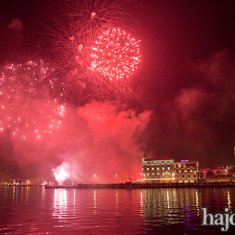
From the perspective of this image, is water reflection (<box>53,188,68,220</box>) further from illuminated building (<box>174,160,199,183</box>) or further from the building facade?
illuminated building (<box>174,160,199,183</box>)

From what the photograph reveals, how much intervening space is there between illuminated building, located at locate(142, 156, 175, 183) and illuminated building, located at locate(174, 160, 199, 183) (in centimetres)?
224

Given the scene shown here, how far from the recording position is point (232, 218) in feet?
84.2

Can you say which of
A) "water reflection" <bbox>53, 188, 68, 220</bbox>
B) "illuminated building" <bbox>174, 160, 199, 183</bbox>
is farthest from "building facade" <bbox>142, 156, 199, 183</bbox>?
"water reflection" <bbox>53, 188, 68, 220</bbox>

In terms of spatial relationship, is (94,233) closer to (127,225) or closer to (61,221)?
(127,225)

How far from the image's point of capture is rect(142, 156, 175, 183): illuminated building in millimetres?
142750

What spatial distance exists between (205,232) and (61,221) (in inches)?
448

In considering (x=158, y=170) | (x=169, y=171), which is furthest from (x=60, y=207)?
(x=158, y=170)

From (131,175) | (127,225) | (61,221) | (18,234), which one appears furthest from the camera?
(131,175)

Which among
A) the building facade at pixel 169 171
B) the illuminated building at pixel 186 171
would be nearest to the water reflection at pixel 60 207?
the building facade at pixel 169 171

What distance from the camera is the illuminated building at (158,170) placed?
143 metres

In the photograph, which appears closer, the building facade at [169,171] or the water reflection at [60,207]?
the water reflection at [60,207]

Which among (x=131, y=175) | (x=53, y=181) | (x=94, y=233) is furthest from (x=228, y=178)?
(x=94, y=233)

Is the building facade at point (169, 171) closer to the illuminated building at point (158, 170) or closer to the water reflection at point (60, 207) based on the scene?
the illuminated building at point (158, 170)

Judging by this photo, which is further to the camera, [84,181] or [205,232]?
[84,181]
